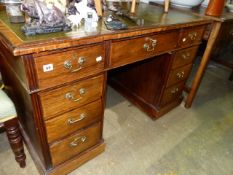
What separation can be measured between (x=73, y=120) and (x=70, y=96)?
0.48 feet

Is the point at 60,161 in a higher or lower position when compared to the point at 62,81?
lower

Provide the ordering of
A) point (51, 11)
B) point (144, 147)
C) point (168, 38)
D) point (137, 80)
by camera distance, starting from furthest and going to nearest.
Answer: point (137, 80) → point (144, 147) → point (168, 38) → point (51, 11)

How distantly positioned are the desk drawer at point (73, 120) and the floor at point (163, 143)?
12.8 inches

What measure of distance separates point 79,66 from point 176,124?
1.06 metres

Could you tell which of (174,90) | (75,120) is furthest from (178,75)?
(75,120)

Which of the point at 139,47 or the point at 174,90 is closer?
the point at 139,47

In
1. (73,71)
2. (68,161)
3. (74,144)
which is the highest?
(73,71)

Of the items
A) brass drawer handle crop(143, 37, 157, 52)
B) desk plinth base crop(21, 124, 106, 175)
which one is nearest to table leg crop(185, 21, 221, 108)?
brass drawer handle crop(143, 37, 157, 52)

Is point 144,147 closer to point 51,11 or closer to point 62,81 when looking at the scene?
point 62,81

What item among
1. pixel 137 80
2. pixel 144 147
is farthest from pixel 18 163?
pixel 137 80

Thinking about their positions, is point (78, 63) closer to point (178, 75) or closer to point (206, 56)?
point (178, 75)

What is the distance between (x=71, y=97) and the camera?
83 cm

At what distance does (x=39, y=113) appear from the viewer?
0.77 m

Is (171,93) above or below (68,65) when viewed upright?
below
